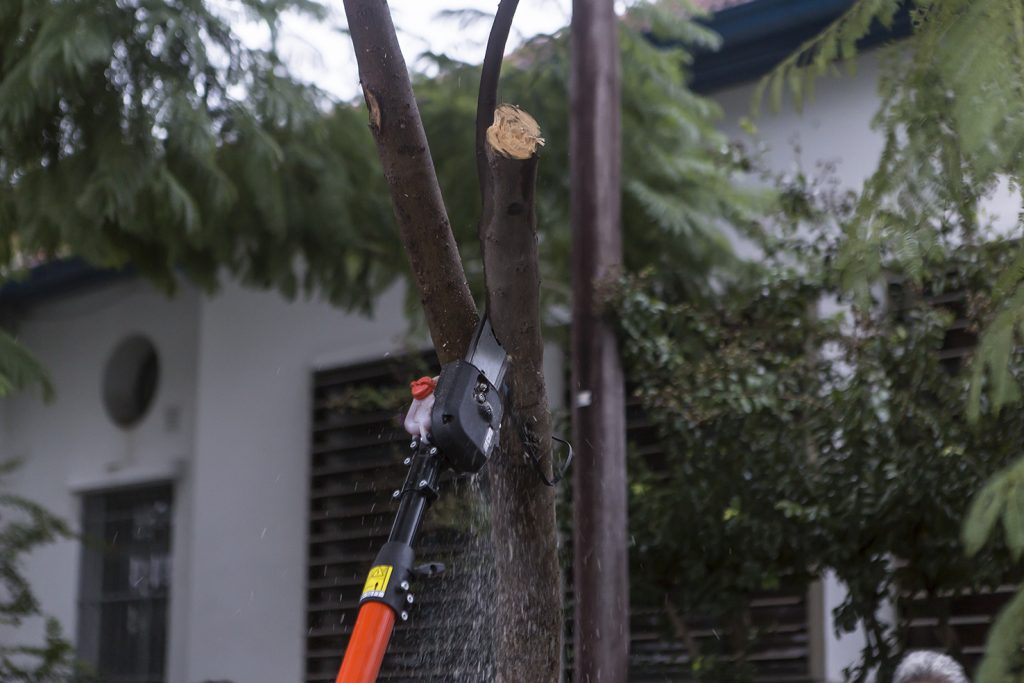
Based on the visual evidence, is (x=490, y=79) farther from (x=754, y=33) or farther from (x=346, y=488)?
(x=346, y=488)

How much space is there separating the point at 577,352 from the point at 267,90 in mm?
2106

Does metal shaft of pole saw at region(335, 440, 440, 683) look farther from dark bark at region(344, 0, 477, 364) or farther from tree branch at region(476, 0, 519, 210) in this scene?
tree branch at region(476, 0, 519, 210)

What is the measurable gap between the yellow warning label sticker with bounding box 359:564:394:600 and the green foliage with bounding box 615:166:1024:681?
3.19 meters

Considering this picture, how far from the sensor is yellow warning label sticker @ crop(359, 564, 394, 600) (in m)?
2.78

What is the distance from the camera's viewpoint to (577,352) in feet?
20.1

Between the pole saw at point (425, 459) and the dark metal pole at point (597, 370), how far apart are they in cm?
223

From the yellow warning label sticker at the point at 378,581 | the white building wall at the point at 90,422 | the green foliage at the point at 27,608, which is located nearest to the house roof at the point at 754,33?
the green foliage at the point at 27,608

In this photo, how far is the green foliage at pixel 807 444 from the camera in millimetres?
5738

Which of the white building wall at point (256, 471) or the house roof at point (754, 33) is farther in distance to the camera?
the white building wall at point (256, 471)

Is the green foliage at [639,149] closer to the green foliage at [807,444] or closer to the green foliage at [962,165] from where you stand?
the green foliage at [807,444]

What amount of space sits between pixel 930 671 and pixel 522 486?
182cm

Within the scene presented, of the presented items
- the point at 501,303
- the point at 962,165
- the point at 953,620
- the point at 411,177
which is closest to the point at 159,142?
the point at 411,177

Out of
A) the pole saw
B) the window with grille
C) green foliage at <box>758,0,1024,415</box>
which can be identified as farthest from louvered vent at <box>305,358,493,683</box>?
the pole saw

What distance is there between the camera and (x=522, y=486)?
3.63m
